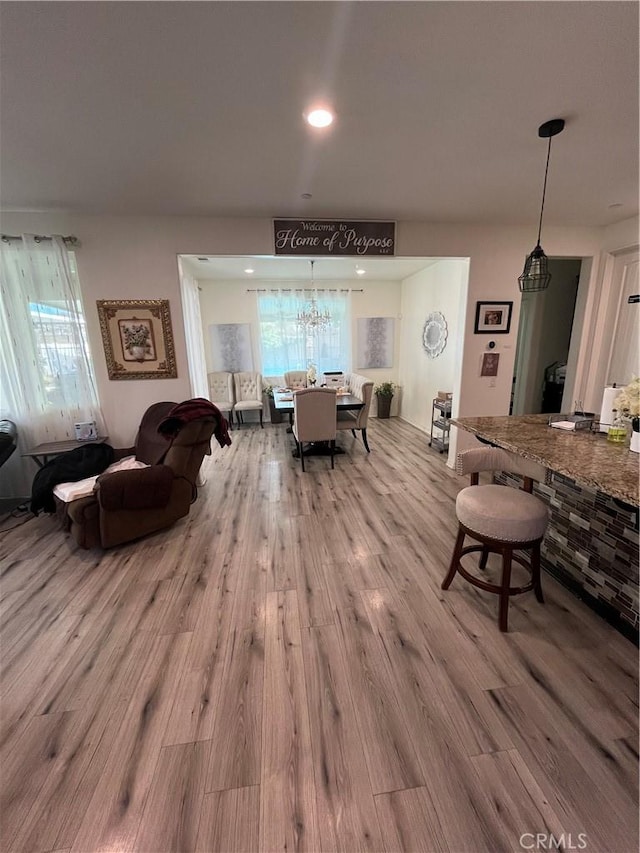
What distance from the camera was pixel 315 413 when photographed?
153 inches

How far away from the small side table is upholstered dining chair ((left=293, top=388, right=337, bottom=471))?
2.01 meters

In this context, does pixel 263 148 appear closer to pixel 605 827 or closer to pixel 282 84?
pixel 282 84

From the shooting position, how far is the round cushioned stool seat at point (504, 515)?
167 centimetres

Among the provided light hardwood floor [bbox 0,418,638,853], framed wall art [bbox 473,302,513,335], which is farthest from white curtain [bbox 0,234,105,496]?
framed wall art [bbox 473,302,513,335]

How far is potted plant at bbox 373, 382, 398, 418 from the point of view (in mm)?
6527

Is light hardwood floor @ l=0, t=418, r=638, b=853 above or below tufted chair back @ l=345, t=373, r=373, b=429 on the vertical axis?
below

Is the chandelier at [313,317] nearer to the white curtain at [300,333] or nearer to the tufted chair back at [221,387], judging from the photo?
the white curtain at [300,333]

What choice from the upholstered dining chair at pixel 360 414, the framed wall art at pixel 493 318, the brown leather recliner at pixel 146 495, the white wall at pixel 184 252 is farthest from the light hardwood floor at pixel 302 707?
the framed wall art at pixel 493 318

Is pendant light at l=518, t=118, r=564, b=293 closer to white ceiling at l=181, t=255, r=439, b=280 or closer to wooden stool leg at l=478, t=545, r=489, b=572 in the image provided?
wooden stool leg at l=478, t=545, r=489, b=572

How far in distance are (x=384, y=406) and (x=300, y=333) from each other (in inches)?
84.9

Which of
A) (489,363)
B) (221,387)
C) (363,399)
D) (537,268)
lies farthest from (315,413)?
(221,387)

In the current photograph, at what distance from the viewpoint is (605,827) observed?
41.0 inches

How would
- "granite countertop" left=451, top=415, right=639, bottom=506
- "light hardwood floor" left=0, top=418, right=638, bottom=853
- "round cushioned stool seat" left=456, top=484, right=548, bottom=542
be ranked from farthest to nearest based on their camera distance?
"round cushioned stool seat" left=456, top=484, right=548, bottom=542 → "granite countertop" left=451, top=415, right=639, bottom=506 → "light hardwood floor" left=0, top=418, right=638, bottom=853

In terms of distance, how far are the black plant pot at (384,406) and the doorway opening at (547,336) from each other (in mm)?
2201
